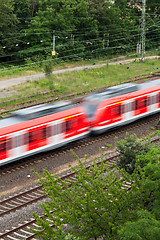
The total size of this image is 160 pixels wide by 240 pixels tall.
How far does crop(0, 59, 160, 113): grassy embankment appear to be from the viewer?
37281mm

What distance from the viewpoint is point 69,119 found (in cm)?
2142

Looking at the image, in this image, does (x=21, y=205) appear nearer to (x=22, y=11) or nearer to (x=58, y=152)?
(x=58, y=152)

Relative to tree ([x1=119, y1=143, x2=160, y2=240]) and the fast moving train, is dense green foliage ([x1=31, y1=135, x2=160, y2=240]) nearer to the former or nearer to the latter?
Result: tree ([x1=119, y1=143, x2=160, y2=240])

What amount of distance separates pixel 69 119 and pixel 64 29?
37.7 metres

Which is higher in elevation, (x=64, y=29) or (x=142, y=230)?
(x=64, y=29)

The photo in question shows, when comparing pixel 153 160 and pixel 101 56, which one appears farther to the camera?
pixel 101 56

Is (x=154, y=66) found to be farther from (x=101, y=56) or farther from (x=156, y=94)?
(x=156, y=94)

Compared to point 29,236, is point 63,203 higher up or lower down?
higher up

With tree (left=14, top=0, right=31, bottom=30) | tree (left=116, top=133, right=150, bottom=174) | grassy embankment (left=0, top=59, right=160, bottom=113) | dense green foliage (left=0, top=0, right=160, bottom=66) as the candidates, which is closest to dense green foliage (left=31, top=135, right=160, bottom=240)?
tree (left=116, top=133, right=150, bottom=174)

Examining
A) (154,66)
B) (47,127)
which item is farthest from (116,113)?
(154,66)

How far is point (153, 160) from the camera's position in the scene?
456 inches

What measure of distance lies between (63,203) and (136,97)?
50.5 ft

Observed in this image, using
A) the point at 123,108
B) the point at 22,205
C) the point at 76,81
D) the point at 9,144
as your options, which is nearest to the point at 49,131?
the point at 9,144

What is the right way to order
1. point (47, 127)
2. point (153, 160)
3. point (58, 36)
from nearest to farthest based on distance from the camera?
1. point (153, 160)
2. point (47, 127)
3. point (58, 36)
